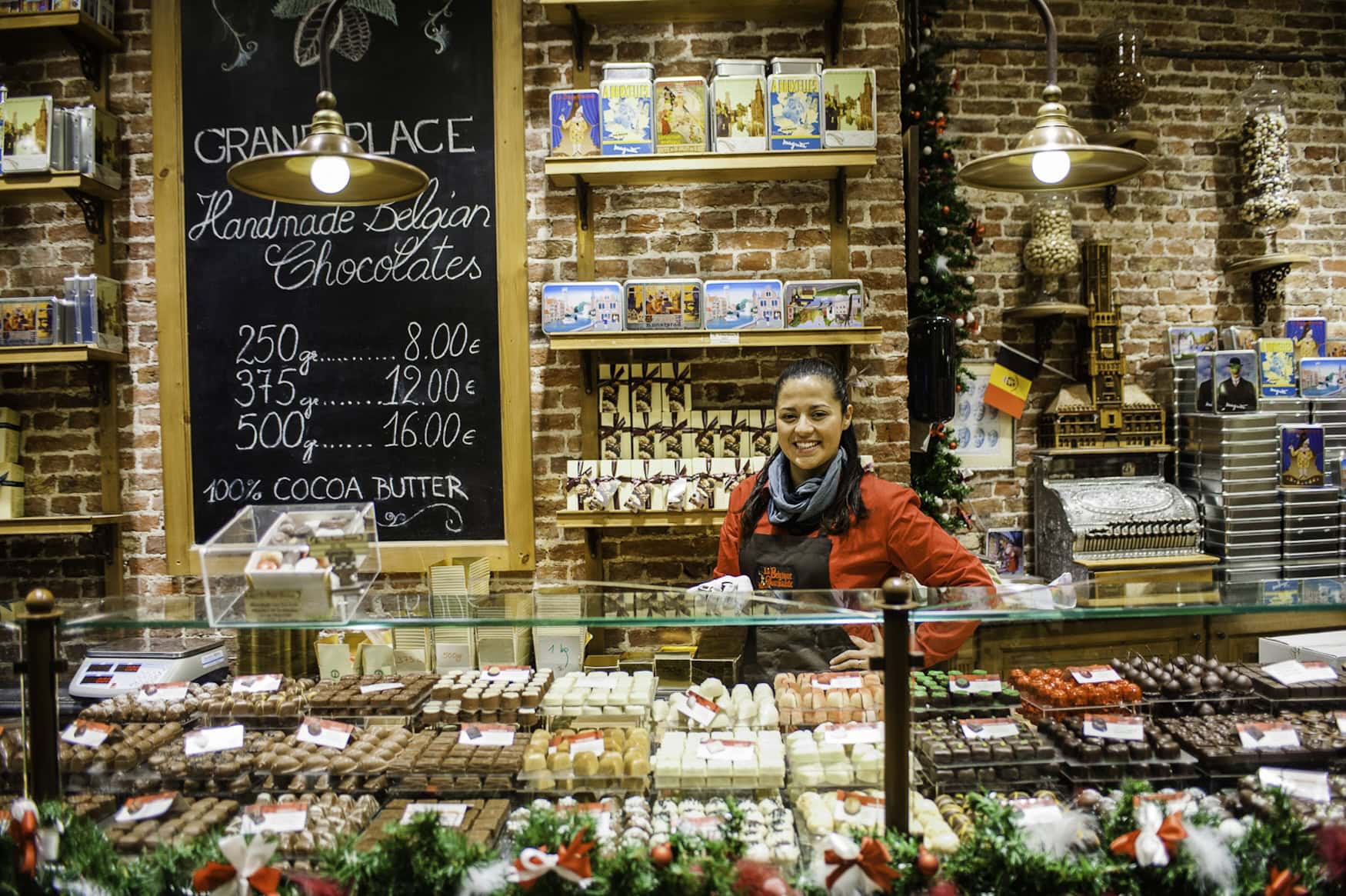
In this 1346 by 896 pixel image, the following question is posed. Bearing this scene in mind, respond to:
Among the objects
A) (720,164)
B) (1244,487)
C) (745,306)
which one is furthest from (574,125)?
(1244,487)

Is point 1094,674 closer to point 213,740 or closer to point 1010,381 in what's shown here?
point 213,740

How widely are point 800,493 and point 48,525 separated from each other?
3.27 meters

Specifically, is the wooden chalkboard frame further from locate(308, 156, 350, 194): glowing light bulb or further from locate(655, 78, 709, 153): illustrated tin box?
locate(308, 156, 350, 194): glowing light bulb

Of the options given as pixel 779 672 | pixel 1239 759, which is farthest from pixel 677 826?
pixel 1239 759

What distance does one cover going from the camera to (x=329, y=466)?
3953mm

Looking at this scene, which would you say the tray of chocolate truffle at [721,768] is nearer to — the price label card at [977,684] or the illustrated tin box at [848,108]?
the price label card at [977,684]

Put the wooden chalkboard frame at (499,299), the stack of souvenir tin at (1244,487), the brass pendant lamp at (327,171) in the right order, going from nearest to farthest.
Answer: the brass pendant lamp at (327,171)
the wooden chalkboard frame at (499,299)
the stack of souvenir tin at (1244,487)

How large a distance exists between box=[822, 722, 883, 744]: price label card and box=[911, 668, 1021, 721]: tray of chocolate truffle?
0.67ft

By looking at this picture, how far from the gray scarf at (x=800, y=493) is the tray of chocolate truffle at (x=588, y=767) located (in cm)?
114

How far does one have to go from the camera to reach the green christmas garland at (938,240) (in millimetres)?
4516

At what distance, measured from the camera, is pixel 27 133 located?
3734 mm

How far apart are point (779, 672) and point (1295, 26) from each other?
17.8ft

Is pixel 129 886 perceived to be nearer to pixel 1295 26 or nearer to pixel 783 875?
pixel 783 875

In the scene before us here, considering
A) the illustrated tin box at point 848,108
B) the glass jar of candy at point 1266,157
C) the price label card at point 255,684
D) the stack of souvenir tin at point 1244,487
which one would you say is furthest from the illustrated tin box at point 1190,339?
the price label card at point 255,684
